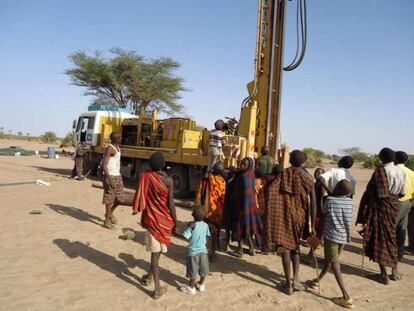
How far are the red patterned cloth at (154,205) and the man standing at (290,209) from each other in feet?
4.19

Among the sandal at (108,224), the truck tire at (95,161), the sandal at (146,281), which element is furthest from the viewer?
the truck tire at (95,161)

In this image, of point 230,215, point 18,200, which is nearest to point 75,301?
point 230,215

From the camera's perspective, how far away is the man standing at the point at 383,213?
15.0ft

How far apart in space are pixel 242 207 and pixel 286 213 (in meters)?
0.94

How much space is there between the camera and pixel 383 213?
4602 millimetres

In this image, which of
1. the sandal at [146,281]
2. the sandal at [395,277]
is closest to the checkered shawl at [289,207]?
the sandal at [146,281]

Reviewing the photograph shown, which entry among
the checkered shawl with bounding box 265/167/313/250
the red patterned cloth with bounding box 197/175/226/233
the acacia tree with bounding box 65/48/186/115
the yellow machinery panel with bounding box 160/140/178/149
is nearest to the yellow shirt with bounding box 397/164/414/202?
the checkered shawl with bounding box 265/167/313/250

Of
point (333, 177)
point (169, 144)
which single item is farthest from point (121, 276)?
point (169, 144)

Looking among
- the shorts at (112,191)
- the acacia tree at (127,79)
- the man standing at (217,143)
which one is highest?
the acacia tree at (127,79)

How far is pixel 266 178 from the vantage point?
577 centimetres

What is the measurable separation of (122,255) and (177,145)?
575 centimetres

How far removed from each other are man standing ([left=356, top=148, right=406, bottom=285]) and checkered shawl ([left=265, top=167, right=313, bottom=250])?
4.22 ft

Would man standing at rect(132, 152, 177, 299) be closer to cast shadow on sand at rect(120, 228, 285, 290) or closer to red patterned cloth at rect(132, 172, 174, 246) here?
red patterned cloth at rect(132, 172, 174, 246)

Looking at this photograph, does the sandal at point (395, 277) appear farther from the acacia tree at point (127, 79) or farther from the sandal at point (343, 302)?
the acacia tree at point (127, 79)
